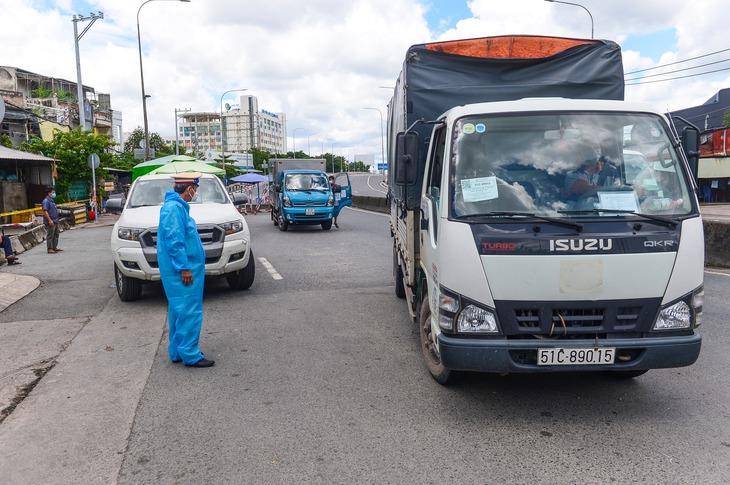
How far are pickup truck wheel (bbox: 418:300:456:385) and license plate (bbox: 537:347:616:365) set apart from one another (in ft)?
2.83

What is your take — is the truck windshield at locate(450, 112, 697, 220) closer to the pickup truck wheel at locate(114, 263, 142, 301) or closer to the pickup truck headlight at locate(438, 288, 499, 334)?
the pickup truck headlight at locate(438, 288, 499, 334)

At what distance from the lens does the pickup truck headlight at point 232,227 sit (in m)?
8.44

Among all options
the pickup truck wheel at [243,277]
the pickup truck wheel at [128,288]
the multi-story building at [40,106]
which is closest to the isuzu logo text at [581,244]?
the pickup truck wheel at [243,277]

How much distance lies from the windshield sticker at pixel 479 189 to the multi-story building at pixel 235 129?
154443 millimetres

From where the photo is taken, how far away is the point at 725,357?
18.1 ft

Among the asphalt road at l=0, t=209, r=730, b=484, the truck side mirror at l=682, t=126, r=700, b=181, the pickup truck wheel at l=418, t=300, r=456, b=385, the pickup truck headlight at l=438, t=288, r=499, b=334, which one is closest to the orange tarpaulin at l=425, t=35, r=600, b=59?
the truck side mirror at l=682, t=126, r=700, b=181

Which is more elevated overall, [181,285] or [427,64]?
[427,64]

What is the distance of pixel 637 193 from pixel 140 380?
4.19m

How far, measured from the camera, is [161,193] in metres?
9.45

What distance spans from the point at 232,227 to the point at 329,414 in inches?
187

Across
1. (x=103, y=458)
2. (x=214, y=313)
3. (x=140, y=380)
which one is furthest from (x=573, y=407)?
(x=214, y=313)

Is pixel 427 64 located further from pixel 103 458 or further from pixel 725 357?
pixel 103 458

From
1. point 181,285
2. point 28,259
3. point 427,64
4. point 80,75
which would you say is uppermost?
point 80,75

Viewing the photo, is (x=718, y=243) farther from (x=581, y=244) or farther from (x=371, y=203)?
(x=371, y=203)
